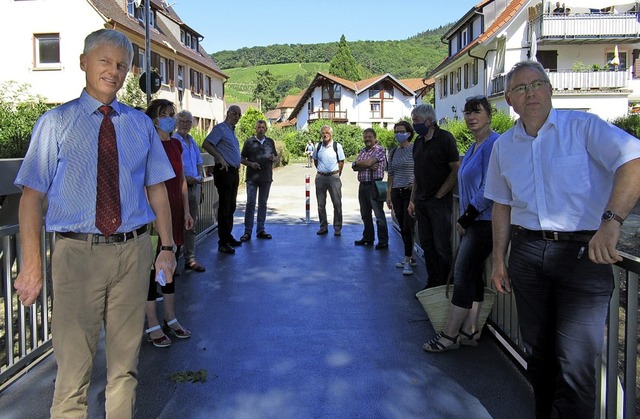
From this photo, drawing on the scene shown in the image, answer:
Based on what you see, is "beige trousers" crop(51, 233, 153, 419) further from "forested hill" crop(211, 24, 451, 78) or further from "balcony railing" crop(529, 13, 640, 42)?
"forested hill" crop(211, 24, 451, 78)

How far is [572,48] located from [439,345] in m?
35.7

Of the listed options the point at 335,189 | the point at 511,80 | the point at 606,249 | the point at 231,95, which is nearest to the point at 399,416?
the point at 606,249

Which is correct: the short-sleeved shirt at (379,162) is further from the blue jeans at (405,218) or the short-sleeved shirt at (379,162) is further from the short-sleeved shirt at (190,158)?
the short-sleeved shirt at (190,158)

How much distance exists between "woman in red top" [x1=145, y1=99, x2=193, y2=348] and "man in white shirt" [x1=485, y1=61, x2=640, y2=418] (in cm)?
295

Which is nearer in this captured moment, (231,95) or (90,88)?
(90,88)

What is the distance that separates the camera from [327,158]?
425 inches

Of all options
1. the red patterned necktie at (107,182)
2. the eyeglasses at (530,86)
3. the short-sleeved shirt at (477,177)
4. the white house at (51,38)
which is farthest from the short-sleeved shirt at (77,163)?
the white house at (51,38)

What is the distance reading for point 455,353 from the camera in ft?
15.6

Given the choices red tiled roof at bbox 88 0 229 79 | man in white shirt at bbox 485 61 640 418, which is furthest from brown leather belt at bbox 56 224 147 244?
red tiled roof at bbox 88 0 229 79

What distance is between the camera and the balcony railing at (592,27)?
110ft

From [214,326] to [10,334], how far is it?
1.81 metres

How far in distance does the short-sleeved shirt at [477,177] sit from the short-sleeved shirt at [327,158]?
606cm

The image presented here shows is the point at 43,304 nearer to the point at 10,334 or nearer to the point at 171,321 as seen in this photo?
the point at 10,334

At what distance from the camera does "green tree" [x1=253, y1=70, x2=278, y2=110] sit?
127 metres
